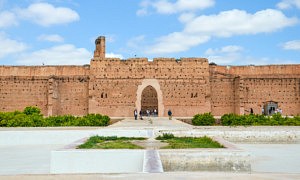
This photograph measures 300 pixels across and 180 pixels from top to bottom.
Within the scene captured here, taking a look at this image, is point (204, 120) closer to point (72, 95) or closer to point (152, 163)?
point (152, 163)

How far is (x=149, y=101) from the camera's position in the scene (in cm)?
3161

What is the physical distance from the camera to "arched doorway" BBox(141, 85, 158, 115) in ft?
103

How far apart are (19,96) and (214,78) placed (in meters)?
13.9

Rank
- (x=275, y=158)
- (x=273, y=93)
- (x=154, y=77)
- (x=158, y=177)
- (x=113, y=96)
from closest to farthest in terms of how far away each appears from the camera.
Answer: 1. (x=158, y=177)
2. (x=275, y=158)
3. (x=113, y=96)
4. (x=154, y=77)
5. (x=273, y=93)

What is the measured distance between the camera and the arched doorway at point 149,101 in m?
31.4

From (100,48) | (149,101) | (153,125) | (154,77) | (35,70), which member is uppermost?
(100,48)

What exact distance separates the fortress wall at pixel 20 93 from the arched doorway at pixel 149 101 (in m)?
7.88

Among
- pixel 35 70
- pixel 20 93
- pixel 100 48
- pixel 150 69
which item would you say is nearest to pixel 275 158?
pixel 150 69

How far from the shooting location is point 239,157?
7094mm

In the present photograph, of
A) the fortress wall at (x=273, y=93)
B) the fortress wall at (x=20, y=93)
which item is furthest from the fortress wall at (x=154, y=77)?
the fortress wall at (x=20, y=93)

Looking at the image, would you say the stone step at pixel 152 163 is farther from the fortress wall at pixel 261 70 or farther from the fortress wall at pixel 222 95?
the fortress wall at pixel 261 70

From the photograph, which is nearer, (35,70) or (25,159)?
(25,159)

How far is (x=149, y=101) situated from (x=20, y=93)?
9.96 metres

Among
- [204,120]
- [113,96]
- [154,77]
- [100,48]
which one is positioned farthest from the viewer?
Result: [100,48]
